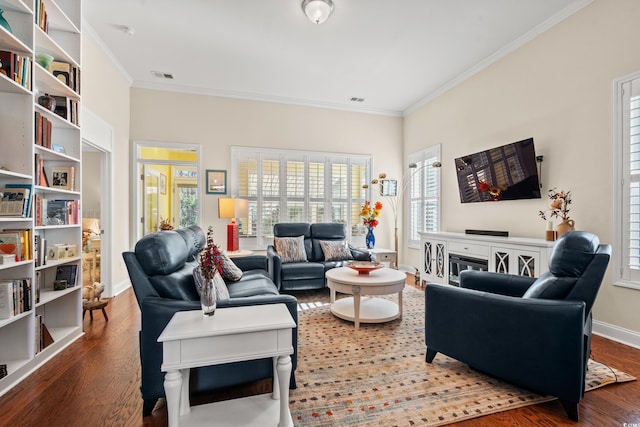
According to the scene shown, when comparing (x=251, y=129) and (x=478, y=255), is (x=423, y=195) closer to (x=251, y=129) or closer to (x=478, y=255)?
(x=478, y=255)

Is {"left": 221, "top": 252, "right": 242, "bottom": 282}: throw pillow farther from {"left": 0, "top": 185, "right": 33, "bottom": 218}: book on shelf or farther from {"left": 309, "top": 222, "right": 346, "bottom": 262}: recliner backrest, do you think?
{"left": 309, "top": 222, "right": 346, "bottom": 262}: recliner backrest

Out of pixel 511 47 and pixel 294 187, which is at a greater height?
pixel 511 47

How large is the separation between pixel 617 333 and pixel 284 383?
3.07 meters

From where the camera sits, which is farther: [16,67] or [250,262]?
[250,262]

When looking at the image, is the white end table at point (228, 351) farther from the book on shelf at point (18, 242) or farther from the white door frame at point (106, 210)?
the white door frame at point (106, 210)

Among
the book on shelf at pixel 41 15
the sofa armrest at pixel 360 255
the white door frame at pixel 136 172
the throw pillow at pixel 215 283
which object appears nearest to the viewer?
the throw pillow at pixel 215 283

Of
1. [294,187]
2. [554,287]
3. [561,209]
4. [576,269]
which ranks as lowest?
[554,287]

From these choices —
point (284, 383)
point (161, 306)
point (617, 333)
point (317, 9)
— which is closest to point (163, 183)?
point (317, 9)

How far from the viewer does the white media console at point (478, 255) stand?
3.03 m

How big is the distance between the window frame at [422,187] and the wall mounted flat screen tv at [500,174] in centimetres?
57

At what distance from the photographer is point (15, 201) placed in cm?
213

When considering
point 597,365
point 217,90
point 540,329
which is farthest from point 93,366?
point 217,90

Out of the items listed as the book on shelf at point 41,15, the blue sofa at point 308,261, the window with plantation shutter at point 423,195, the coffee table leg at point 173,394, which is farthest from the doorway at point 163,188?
the window with plantation shutter at point 423,195

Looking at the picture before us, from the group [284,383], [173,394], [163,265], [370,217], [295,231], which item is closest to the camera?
[173,394]
